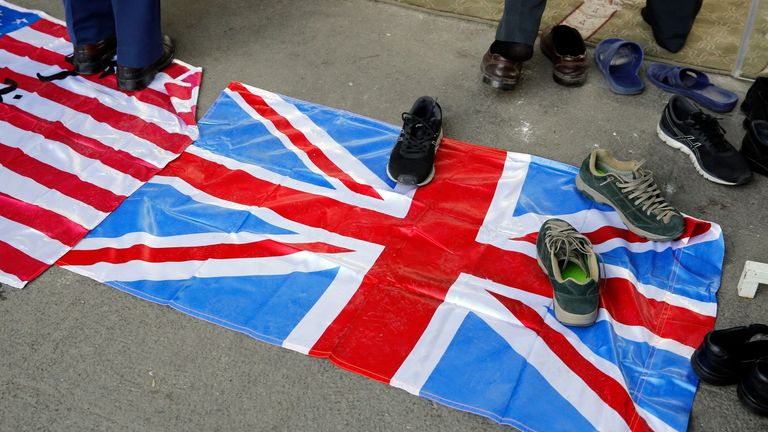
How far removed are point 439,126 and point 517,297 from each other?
607 mm

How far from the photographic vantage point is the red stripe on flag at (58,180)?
1.79m

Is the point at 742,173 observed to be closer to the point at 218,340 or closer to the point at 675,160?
the point at 675,160

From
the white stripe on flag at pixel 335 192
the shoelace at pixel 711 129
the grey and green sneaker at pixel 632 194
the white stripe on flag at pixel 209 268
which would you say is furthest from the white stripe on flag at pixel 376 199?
the shoelace at pixel 711 129

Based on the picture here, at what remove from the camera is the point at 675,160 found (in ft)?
6.34

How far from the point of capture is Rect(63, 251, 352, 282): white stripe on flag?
1.60m

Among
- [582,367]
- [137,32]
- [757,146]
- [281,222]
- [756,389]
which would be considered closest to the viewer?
[756,389]

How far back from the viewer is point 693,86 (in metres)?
2.15

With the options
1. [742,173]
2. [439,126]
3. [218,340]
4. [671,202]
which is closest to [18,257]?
[218,340]

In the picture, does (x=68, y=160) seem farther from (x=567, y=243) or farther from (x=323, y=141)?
(x=567, y=243)

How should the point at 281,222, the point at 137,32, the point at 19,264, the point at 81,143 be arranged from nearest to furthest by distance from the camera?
1. the point at 19,264
2. the point at 281,222
3. the point at 81,143
4. the point at 137,32

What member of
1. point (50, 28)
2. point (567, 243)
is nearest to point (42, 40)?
point (50, 28)

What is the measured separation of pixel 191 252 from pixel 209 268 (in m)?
0.08

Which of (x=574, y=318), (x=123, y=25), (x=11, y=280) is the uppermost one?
(x=123, y=25)

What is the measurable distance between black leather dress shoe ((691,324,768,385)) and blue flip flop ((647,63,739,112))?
0.95 meters
